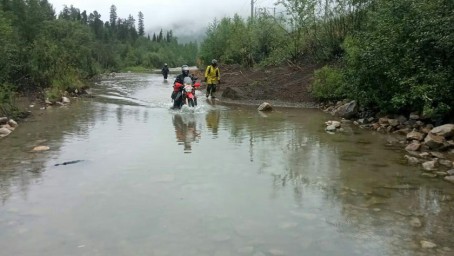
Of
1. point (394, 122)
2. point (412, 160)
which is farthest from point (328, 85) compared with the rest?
point (412, 160)

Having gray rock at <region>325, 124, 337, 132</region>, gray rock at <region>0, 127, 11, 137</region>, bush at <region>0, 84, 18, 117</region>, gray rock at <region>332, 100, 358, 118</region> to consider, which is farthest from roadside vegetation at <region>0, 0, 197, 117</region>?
gray rock at <region>332, 100, 358, 118</region>

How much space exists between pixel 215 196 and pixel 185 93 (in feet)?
34.2

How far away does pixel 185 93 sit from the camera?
53.9ft

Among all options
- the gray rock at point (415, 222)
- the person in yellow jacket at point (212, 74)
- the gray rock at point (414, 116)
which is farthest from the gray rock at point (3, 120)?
the gray rock at point (414, 116)

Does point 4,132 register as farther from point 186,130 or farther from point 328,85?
point 328,85

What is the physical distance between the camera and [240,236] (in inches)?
195

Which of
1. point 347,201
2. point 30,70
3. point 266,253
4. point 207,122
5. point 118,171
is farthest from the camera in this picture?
point 30,70

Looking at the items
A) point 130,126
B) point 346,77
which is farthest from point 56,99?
point 346,77

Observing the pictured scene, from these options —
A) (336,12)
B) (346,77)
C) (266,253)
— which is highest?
(336,12)

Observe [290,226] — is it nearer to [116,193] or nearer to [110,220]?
[110,220]

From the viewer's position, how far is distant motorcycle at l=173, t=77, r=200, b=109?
1625 cm

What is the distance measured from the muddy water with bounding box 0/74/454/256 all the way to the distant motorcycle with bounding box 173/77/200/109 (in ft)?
16.4

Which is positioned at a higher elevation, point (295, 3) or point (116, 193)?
point (295, 3)

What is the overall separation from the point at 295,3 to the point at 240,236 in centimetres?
1962
